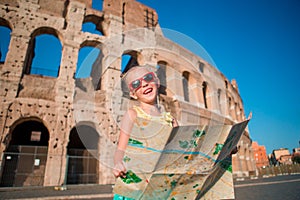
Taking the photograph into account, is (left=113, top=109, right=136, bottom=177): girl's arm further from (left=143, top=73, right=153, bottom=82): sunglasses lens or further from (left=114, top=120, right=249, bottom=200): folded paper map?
(left=143, top=73, right=153, bottom=82): sunglasses lens

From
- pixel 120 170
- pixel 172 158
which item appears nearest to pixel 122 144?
pixel 120 170

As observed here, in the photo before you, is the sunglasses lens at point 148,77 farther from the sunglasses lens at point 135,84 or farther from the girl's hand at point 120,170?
the girl's hand at point 120,170

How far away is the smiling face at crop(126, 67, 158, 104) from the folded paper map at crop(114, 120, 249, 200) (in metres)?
0.46

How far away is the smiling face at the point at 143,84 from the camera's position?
1397mm

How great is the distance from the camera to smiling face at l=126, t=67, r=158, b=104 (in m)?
1.40

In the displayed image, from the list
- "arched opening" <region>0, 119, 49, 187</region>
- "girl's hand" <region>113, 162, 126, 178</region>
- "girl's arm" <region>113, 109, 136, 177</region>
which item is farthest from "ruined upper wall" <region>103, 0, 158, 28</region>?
"girl's hand" <region>113, 162, 126, 178</region>

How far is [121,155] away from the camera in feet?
3.50

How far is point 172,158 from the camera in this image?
3.09 feet

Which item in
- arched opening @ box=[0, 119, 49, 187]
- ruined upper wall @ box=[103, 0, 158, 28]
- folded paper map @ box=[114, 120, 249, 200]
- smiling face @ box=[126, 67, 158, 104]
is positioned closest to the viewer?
folded paper map @ box=[114, 120, 249, 200]

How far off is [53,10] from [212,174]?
13.5 m

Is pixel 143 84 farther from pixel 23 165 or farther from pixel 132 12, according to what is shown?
pixel 132 12

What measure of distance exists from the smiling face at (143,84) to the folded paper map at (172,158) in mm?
461

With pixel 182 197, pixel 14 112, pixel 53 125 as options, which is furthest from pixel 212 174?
pixel 14 112

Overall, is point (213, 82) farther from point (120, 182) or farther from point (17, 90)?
point (17, 90)
